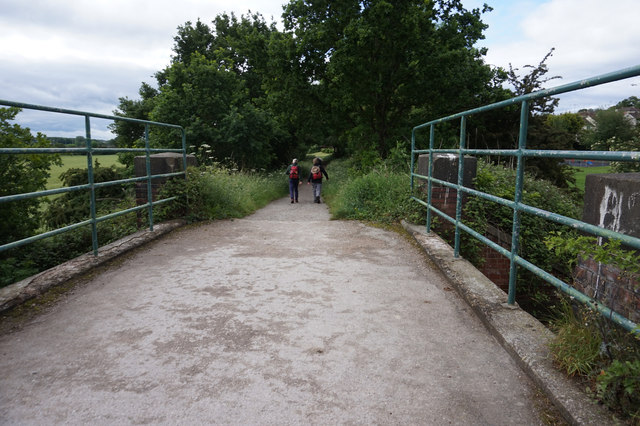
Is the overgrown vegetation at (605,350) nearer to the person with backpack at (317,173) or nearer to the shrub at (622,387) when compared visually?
the shrub at (622,387)

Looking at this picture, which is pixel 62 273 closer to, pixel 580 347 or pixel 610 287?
pixel 580 347

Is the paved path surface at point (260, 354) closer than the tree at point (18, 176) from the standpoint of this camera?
Yes

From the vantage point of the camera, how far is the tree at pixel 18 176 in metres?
6.95

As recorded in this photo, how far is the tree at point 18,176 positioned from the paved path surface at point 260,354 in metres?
3.77

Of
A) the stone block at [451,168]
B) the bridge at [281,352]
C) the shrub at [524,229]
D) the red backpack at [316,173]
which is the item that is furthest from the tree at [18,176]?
the red backpack at [316,173]

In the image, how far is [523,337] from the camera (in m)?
Answer: 2.77

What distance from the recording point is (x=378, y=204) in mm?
8562

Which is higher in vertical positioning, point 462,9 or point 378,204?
point 462,9

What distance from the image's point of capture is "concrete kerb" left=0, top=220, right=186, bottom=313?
3.52 meters

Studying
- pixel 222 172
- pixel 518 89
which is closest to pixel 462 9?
pixel 518 89

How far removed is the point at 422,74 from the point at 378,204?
9.33 m

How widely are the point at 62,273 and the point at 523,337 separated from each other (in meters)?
4.03

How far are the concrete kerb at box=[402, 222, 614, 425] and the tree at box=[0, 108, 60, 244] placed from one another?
21.9ft

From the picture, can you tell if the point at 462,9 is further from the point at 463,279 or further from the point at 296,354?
the point at 296,354
